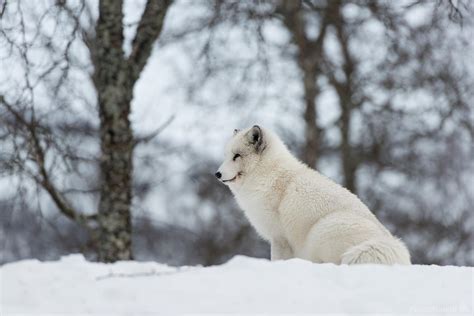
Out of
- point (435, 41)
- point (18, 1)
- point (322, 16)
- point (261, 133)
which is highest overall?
point (322, 16)

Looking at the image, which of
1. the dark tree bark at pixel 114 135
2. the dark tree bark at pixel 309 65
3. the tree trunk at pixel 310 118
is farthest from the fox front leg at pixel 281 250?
the tree trunk at pixel 310 118

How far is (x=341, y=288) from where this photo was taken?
17.0 ft

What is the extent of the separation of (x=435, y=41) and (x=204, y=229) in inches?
364

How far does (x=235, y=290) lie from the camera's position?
16.5ft

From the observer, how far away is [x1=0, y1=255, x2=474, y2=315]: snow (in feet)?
15.7

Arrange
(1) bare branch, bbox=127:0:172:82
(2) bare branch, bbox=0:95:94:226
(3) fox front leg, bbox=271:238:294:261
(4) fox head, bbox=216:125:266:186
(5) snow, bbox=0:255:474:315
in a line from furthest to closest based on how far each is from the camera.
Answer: (1) bare branch, bbox=127:0:172:82 → (2) bare branch, bbox=0:95:94:226 → (4) fox head, bbox=216:125:266:186 → (3) fox front leg, bbox=271:238:294:261 → (5) snow, bbox=0:255:474:315

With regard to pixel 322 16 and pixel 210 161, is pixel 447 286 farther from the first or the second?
pixel 210 161

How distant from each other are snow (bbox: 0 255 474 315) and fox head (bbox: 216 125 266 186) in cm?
277

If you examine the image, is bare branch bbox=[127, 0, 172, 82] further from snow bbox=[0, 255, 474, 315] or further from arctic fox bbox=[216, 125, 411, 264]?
snow bbox=[0, 255, 474, 315]

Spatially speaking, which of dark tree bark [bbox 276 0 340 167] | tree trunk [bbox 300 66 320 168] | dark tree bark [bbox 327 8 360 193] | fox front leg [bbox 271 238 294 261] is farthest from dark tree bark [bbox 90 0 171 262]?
dark tree bark [bbox 327 8 360 193]

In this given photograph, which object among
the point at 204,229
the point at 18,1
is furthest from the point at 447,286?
the point at 204,229

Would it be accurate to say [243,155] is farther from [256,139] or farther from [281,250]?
[281,250]

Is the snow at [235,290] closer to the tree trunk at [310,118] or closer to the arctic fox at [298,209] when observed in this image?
the arctic fox at [298,209]

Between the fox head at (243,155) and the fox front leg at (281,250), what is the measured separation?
0.95 m
